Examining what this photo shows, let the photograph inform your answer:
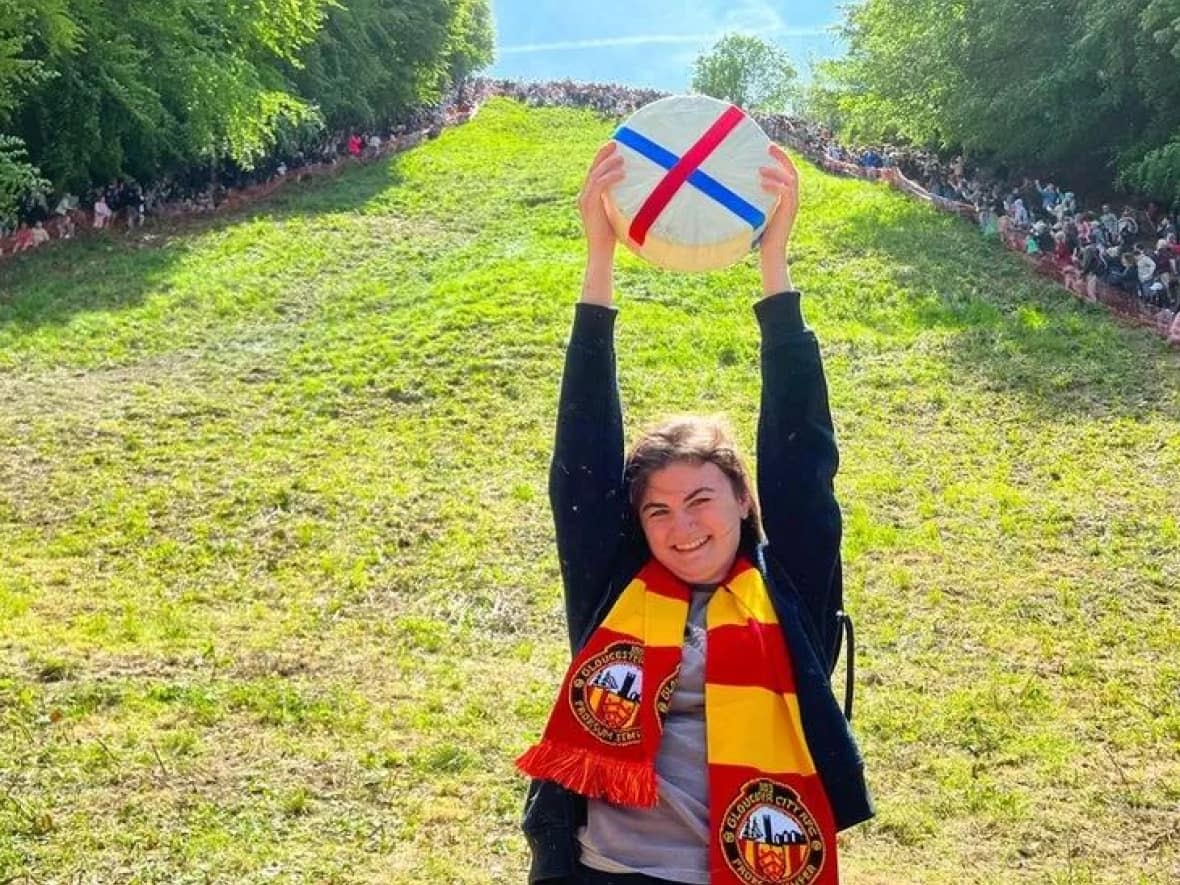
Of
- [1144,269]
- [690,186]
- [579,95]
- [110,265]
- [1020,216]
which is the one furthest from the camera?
[579,95]

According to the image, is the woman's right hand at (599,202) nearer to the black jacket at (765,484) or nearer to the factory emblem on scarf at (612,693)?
the black jacket at (765,484)

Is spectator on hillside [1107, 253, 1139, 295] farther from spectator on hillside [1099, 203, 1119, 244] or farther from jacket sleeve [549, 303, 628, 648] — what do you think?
jacket sleeve [549, 303, 628, 648]

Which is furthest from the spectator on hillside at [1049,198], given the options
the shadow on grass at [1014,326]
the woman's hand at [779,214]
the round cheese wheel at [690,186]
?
the woman's hand at [779,214]

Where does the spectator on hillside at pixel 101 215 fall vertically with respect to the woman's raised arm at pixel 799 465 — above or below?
above

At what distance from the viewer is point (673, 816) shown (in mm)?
2781

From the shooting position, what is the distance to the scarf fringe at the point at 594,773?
273 centimetres

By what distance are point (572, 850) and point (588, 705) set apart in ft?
1.09

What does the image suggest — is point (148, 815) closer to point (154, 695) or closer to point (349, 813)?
point (349, 813)

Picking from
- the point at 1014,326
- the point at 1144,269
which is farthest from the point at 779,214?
the point at 1144,269

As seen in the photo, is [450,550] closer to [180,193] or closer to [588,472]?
[588,472]

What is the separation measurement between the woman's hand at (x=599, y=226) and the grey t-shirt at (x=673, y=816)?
0.98 m

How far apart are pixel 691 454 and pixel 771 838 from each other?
918 millimetres

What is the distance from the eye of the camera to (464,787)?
673 cm

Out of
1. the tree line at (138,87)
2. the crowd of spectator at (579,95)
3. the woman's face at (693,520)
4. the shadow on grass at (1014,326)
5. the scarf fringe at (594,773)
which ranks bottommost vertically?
the scarf fringe at (594,773)
